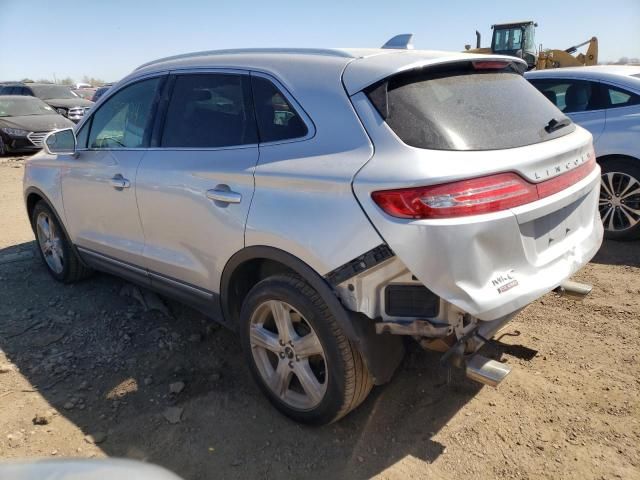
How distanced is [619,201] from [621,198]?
0.11 ft

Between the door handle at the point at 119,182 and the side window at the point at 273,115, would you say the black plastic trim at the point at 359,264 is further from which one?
the door handle at the point at 119,182

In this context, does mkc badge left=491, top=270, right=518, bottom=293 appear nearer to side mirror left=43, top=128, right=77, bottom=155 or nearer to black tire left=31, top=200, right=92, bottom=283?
side mirror left=43, top=128, right=77, bottom=155

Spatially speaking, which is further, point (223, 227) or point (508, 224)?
point (223, 227)

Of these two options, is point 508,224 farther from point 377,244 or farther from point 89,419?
point 89,419

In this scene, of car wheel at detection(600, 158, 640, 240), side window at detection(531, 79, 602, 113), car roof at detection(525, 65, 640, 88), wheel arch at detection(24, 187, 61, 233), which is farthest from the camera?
→ side window at detection(531, 79, 602, 113)

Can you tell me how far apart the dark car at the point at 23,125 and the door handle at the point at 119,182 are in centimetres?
1095

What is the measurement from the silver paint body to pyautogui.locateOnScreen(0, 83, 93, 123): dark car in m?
15.8

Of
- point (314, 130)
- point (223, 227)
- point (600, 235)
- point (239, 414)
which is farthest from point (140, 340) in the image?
point (600, 235)

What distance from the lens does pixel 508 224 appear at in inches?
84.7

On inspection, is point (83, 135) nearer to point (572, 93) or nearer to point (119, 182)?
point (119, 182)

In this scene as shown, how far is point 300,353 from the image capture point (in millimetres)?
2629

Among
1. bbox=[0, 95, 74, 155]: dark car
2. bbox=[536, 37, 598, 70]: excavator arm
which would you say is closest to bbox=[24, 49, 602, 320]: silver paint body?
bbox=[0, 95, 74, 155]: dark car

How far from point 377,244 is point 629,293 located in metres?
2.94

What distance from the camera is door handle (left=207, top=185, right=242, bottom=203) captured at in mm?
2695
